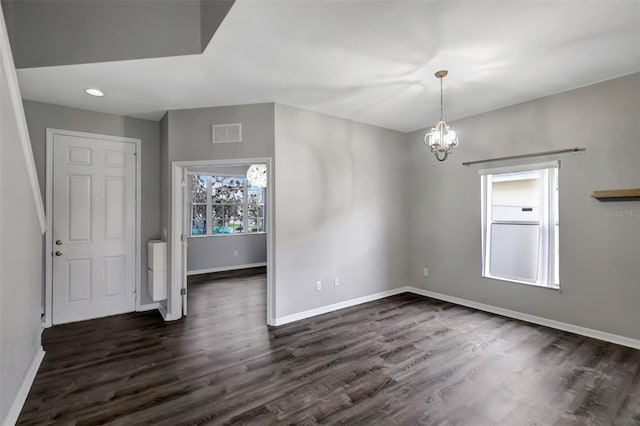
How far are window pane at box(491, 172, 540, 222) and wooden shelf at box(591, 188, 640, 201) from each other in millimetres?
656

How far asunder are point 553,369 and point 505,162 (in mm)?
2567

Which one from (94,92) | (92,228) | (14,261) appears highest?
(94,92)

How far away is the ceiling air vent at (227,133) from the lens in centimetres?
382

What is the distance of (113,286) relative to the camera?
4.14 metres

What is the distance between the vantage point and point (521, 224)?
402cm

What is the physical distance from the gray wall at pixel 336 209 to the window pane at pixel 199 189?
168 inches

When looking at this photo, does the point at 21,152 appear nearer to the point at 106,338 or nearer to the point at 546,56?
the point at 106,338

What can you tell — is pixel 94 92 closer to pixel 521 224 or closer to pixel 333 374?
pixel 333 374

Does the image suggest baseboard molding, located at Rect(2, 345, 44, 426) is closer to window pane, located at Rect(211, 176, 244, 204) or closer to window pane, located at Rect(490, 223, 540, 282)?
window pane, located at Rect(211, 176, 244, 204)

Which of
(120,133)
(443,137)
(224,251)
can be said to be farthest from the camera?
(224,251)

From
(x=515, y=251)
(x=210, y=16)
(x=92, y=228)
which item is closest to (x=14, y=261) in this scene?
(x=92, y=228)

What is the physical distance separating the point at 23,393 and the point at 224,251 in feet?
17.1

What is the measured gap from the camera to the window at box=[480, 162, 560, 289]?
3715 millimetres

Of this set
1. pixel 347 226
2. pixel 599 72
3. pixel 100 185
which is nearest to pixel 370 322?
pixel 347 226
